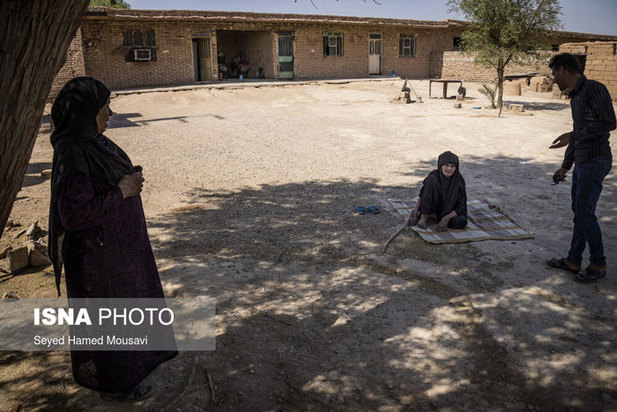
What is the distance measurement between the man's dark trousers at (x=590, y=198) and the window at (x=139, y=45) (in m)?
19.3

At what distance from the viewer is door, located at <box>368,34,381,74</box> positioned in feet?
84.0

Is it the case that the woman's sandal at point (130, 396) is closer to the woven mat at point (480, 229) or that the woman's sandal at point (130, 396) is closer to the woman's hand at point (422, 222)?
the woven mat at point (480, 229)

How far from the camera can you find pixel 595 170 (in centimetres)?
382

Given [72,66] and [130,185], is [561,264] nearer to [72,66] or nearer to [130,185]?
[130,185]

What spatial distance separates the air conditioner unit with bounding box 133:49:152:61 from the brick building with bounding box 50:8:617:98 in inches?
1.6

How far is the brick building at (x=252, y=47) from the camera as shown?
63.3 ft

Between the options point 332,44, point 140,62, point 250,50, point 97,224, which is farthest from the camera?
point 250,50

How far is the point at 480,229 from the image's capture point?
5254 millimetres

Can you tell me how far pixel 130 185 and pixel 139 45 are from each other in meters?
19.8

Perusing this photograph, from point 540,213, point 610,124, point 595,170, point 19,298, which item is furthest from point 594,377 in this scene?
point 19,298

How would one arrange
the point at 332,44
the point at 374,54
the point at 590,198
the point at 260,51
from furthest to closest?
the point at 374,54 → the point at 332,44 → the point at 260,51 → the point at 590,198

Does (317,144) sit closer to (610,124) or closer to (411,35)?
(610,124)

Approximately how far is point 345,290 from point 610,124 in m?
2.48

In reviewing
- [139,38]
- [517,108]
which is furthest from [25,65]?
[139,38]
